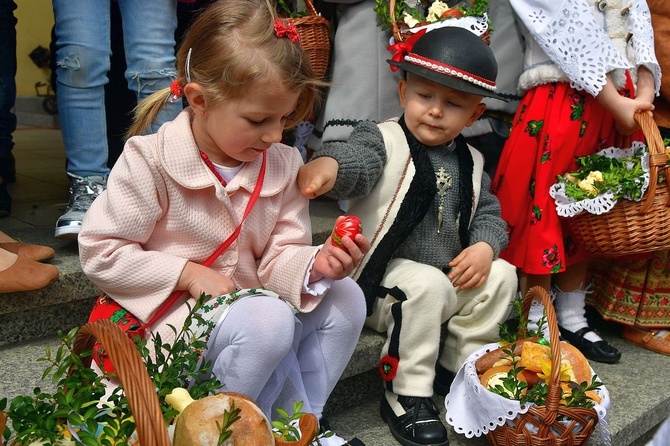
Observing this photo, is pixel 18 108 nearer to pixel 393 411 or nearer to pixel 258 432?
pixel 393 411

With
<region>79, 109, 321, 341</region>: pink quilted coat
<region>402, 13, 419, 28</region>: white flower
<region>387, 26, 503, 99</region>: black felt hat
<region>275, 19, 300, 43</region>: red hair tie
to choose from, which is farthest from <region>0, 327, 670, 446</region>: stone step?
Result: <region>402, 13, 419, 28</region>: white flower

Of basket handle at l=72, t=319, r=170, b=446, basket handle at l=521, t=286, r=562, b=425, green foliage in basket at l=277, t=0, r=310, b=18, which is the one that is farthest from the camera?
green foliage in basket at l=277, t=0, r=310, b=18

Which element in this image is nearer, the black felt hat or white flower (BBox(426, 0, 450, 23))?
the black felt hat

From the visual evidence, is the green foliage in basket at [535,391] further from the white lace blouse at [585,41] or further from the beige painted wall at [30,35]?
the beige painted wall at [30,35]

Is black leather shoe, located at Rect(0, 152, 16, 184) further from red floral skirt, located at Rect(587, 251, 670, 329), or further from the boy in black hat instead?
red floral skirt, located at Rect(587, 251, 670, 329)

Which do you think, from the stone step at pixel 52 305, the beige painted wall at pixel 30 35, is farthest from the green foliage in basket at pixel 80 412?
the beige painted wall at pixel 30 35

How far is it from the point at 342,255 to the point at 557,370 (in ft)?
2.33

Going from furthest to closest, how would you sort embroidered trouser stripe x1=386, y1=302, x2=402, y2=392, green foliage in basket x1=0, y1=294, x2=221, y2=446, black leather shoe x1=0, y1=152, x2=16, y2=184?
1. black leather shoe x1=0, y1=152, x2=16, y2=184
2. embroidered trouser stripe x1=386, y1=302, x2=402, y2=392
3. green foliage in basket x1=0, y1=294, x2=221, y2=446

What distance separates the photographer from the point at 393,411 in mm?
2348

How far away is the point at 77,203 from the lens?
7.67ft

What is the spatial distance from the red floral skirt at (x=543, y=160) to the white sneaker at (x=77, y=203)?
158 cm

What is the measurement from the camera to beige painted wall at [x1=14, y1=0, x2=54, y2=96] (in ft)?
25.0

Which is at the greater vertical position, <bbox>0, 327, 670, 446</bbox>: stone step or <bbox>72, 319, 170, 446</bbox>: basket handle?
<bbox>72, 319, 170, 446</bbox>: basket handle

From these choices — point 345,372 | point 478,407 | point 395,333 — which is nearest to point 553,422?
point 478,407
